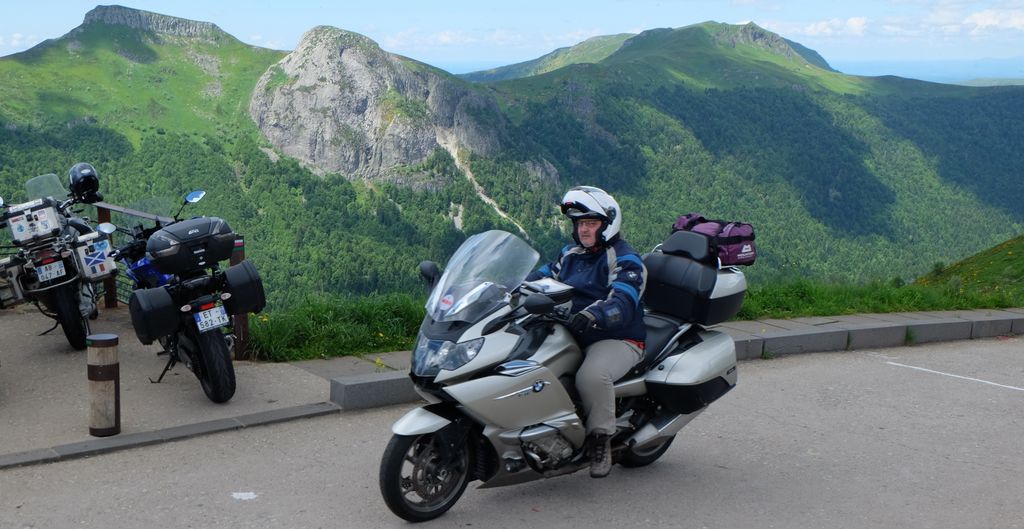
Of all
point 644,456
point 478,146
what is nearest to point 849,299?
point 644,456

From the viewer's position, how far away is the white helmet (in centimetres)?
500

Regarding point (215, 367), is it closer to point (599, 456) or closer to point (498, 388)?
point (498, 388)

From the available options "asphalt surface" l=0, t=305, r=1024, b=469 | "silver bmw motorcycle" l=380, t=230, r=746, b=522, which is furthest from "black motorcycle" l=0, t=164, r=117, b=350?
"silver bmw motorcycle" l=380, t=230, r=746, b=522

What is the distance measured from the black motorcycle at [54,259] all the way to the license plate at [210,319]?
146 centimetres

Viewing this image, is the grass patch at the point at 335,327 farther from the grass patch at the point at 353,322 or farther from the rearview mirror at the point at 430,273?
the rearview mirror at the point at 430,273

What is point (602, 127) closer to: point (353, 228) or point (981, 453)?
point (353, 228)

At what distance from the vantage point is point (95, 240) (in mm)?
7414

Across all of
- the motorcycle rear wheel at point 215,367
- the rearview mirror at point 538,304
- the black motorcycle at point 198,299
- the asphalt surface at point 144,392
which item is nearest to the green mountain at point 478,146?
the asphalt surface at point 144,392

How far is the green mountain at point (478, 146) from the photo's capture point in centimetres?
12075

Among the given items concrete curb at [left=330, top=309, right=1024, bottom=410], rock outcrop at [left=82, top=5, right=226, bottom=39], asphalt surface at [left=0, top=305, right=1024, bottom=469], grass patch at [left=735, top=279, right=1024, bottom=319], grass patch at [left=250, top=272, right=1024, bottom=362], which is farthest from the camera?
rock outcrop at [left=82, top=5, right=226, bottom=39]

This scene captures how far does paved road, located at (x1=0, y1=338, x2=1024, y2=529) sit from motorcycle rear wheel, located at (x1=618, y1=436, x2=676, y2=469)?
0.05 m

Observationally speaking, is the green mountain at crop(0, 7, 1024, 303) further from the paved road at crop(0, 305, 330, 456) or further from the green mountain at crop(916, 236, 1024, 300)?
the paved road at crop(0, 305, 330, 456)

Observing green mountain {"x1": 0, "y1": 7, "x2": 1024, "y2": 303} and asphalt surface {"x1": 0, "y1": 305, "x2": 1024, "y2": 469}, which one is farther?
green mountain {"x1": 0, "y1": 7, "x2": 1024, "y2": 303}

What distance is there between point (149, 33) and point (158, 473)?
613ft
